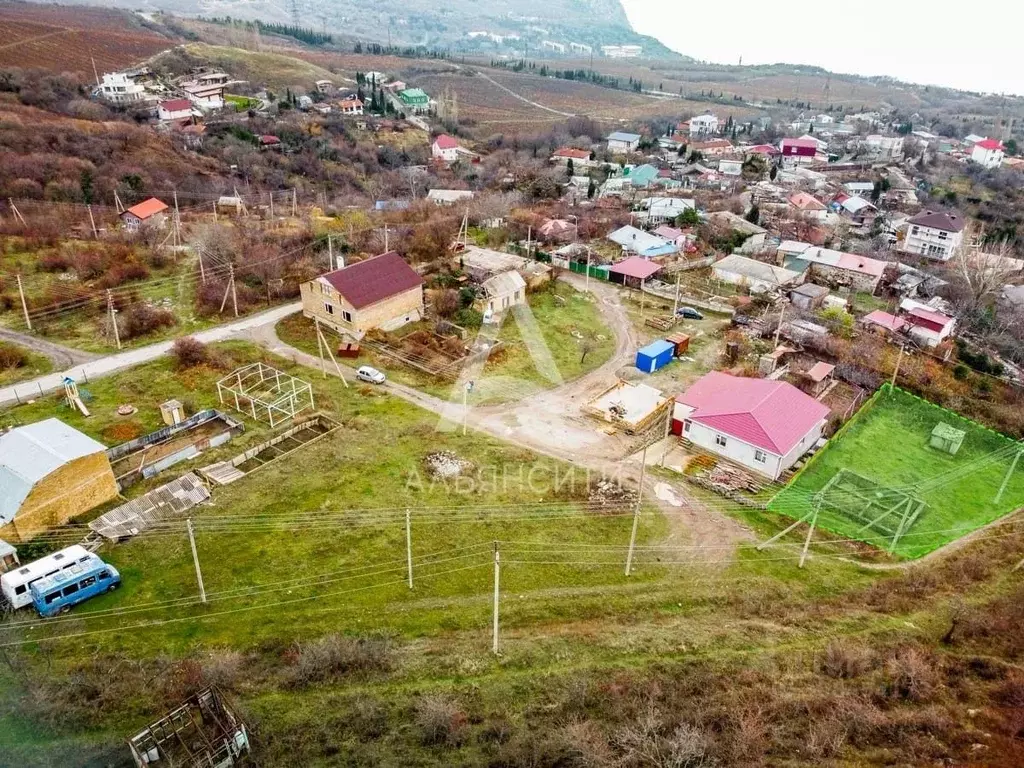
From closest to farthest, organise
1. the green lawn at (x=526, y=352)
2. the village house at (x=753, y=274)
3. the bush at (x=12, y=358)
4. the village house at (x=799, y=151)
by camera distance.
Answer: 1. the bush at (x=12, y=358)
2. the green lawn at (x=526, y=352)
3. the village house at (x=753, y=274)
4. the village house at (x=799, y=151)

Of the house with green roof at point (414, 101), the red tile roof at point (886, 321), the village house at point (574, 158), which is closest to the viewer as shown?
the red tile roof at point (886, 321)

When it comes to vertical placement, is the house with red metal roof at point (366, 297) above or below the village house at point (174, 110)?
below

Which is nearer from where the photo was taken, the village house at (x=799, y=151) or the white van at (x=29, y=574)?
the white van at (x=29, y=574)

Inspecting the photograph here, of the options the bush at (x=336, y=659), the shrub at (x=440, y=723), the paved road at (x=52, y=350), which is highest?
the shrub at (x=440, y=723)

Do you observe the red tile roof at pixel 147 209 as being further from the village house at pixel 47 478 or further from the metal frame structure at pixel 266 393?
the village house at pixel 47 478

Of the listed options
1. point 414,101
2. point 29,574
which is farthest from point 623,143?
point 29,574

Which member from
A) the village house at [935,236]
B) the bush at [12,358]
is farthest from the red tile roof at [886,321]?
the bush at [12,358]
